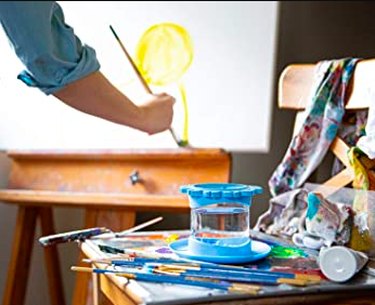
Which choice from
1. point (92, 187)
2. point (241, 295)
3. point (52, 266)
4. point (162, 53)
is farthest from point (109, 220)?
point (241, 295)

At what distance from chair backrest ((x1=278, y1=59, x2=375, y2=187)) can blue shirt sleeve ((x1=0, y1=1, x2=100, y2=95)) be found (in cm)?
43

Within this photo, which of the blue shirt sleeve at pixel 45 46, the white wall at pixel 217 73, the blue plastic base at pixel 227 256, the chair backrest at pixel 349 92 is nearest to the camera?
the blue shirt sleeve at pixel 45 46

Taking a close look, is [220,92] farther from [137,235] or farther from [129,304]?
[129,304]

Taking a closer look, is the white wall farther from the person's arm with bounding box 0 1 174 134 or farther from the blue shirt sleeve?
the blue shirt sleeve

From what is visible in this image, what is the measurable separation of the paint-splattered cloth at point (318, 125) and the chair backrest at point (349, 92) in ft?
0.05

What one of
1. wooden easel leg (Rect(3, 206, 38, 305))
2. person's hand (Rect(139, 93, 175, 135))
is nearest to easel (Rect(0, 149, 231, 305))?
wooden easel leg (Rect(3, 206, 38, 305))

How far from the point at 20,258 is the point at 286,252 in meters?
0.66

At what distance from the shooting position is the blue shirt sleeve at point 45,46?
517 mm

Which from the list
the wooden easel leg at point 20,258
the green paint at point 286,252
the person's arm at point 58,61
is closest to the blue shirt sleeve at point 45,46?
the person's arm at point 58,61

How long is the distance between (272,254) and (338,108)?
29 centimetres

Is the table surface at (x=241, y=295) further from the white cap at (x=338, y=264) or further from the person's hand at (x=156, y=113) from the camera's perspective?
the person's hand at (x=156, y=113)

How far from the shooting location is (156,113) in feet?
2.94

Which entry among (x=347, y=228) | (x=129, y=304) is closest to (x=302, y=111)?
(x=347, y=228)

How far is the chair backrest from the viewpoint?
2.67 ft
